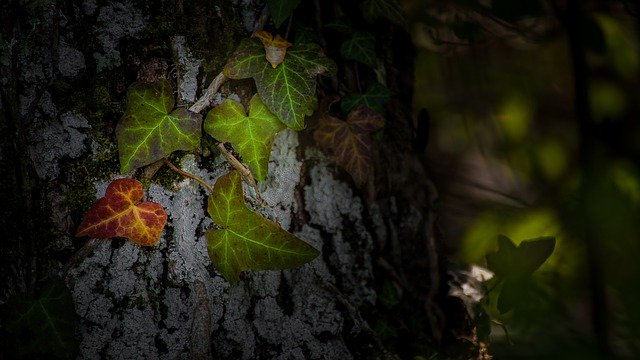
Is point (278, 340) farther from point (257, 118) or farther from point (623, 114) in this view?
point (623, 114)

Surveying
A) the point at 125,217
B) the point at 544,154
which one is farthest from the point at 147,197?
the point at 544,154

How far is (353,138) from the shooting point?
1.09m

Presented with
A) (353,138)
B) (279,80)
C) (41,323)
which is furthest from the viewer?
(353,138)

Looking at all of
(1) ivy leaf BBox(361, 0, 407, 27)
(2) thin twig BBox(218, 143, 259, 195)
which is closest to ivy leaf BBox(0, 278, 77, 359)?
(2) thin twig BBox(218, 143, 259, 195)

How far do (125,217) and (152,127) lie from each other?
0.20 m

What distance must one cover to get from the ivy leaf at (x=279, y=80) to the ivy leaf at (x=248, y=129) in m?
0.03

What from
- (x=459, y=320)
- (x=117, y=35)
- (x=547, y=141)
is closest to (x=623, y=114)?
(x=547, y=141)

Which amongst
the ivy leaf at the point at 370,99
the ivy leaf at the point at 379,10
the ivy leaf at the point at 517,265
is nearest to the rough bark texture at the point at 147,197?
the ivy leaf at the point at 370,99

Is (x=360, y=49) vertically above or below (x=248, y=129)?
above

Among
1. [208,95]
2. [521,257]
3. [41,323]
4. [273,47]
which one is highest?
[273,47]

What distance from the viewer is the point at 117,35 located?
97cm

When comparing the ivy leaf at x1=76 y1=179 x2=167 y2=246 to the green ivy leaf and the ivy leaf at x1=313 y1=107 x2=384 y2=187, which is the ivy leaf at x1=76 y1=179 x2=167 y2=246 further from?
the green ivy leaf

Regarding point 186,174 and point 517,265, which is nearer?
point 517,265

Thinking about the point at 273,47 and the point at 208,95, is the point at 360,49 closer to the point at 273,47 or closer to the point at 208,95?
the point at 273,47
